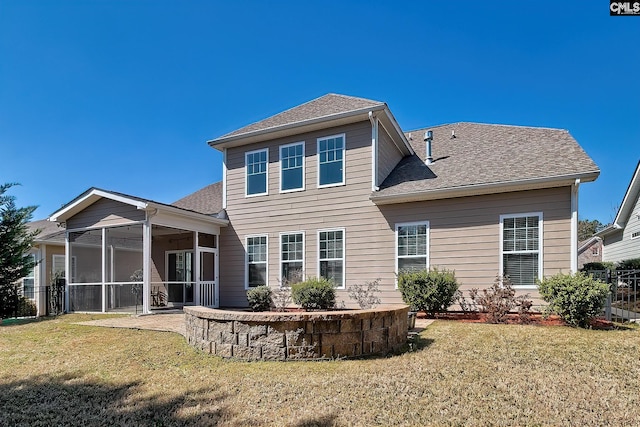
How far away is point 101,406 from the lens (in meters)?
4.02

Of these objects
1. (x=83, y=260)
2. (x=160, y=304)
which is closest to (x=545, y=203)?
(x=160, y=304)

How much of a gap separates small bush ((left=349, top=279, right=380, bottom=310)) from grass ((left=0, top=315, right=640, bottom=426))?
3.74 metres

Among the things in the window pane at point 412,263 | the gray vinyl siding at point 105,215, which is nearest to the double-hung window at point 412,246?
the window pane at point 412,263

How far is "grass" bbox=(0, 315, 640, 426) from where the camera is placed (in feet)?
11.5

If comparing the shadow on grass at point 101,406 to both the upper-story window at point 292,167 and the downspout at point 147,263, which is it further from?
the upper-story window at point 292,167

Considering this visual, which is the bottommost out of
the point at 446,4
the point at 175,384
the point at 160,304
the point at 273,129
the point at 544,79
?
the point at 160,304

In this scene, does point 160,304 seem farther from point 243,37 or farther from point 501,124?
point 501,124

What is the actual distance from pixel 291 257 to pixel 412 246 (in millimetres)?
3955

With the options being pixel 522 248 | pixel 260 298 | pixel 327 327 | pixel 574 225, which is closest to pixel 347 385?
pixel 327 327

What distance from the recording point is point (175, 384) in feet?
14.9

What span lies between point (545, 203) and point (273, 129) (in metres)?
8.07

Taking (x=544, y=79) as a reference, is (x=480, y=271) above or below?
below

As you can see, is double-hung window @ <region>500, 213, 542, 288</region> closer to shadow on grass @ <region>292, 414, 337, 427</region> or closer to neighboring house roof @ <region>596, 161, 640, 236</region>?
A: shadow on grass @ <region>292, 414, 337, 427</region>

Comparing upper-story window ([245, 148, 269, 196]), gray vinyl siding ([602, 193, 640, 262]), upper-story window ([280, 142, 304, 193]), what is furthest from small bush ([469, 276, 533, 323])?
gray vinyl siding ([602, 193, 640, 262])
